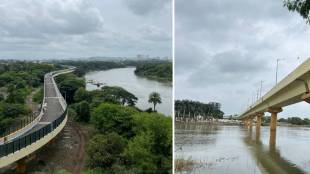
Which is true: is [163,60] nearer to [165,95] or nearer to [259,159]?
[165,95]

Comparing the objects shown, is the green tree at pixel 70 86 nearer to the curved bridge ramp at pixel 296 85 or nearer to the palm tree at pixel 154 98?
the palm tree at pixel 154 98

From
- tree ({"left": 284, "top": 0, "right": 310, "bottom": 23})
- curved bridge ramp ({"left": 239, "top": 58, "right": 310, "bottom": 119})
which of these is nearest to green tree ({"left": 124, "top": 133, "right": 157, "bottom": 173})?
curved bridge ramp ({"left": 239, "top": 58, "right": 310, "bottom": 119})

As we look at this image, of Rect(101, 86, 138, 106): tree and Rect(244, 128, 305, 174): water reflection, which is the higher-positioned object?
Rect(101, 86, 138, 106): tree

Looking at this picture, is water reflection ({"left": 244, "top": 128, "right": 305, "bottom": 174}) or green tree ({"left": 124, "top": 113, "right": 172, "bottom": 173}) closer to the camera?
green tree ({"left": 124, "top": 113, "right": 172, "bottom": 173})

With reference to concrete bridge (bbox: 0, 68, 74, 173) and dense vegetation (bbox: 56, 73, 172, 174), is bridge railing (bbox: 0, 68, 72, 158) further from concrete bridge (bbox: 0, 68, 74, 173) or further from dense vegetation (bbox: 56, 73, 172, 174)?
dense vegetation (bbox: 56, 73, 172, 174)

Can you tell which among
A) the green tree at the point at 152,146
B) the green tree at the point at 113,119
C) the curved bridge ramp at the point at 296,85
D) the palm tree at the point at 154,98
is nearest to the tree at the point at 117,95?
the palm tree at the point at 154,98

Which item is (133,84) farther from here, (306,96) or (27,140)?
(306,96)
